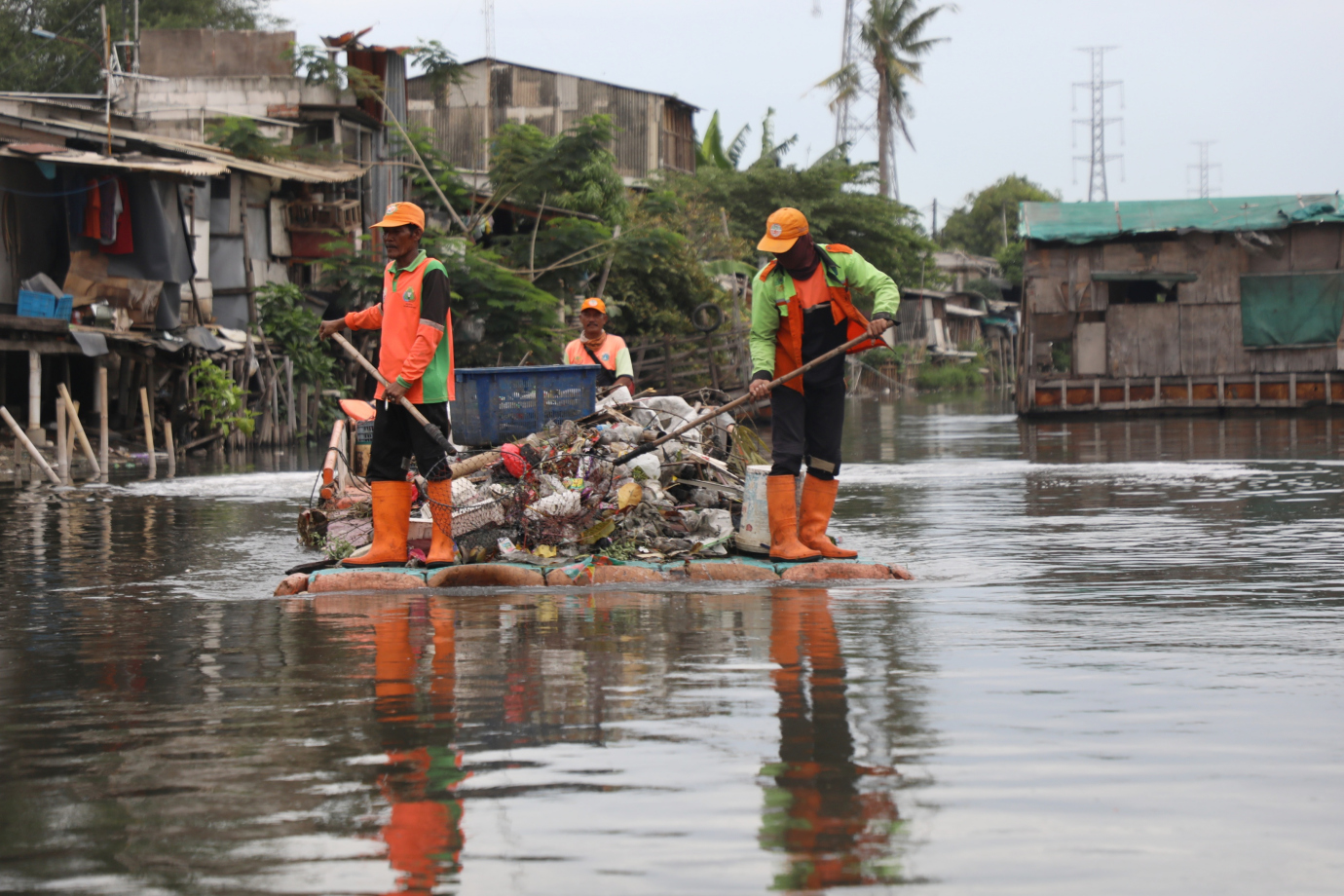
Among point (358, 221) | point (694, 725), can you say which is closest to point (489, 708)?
point (694, 725)

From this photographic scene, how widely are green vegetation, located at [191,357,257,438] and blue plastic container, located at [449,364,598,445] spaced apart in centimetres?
1374

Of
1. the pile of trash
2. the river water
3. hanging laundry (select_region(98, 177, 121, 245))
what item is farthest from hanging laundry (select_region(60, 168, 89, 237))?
the river water

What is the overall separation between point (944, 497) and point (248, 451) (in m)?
13.0

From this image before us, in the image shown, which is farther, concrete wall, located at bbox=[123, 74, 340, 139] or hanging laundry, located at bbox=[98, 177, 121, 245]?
concrete wall, located at bbox=[123, 74, 340, 139]

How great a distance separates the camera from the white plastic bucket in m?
7.71

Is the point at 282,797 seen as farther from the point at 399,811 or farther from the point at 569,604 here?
the point at 569,604

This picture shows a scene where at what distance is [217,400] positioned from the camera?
2150 cm

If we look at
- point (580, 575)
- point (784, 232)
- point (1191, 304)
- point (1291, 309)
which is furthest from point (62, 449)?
point (1291, 309)

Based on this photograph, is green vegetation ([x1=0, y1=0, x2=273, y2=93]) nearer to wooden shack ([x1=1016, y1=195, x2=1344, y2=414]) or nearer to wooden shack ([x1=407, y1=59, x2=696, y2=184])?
wooden shack ([x1=407, y1=59, x2=696, y2=184])

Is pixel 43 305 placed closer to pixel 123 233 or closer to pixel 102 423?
pixel 123 233

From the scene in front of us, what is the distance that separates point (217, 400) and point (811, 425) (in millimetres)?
15697

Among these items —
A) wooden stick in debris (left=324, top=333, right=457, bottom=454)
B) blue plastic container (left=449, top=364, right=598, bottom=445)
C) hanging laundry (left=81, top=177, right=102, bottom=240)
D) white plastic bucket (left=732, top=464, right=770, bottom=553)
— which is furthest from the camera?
hanging laundry (left=81, top=177, right=102, bottom=240)

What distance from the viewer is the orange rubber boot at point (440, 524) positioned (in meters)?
7.43

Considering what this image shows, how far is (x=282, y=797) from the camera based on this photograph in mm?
3375
